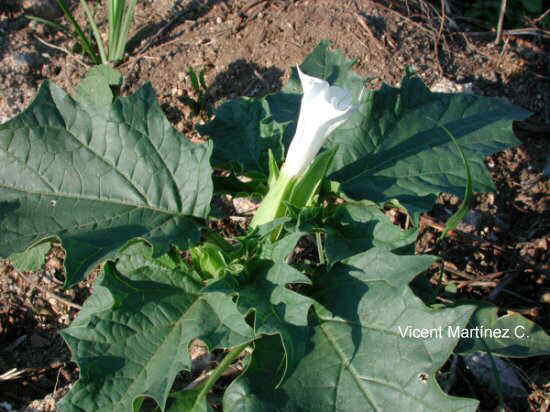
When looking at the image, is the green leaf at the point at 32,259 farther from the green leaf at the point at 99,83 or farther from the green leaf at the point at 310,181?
the green leaf at the point at 310,181

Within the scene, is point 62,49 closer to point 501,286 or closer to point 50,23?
point 50,23

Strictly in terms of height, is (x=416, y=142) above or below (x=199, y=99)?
below

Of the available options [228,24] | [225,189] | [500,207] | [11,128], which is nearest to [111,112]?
[11,128]

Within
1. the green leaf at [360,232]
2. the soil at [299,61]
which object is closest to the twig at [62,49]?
the soil at [299,61]

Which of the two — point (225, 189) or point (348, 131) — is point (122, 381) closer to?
point (225, 189)

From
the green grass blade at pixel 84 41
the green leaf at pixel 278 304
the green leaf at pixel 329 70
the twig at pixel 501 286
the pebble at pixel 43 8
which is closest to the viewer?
the green leaf at pixel 278 304

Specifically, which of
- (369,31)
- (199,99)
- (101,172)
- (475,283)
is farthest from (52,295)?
(369,31)
